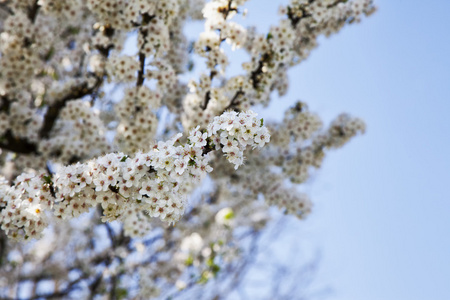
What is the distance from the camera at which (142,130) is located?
18.5 ft

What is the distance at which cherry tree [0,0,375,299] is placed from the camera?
3258 mm

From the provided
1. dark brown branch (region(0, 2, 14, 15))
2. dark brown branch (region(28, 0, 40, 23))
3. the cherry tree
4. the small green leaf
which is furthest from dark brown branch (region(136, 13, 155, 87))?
dark brown branch (region(0, 2, 14, 15))

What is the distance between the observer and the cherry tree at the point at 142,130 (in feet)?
10.7

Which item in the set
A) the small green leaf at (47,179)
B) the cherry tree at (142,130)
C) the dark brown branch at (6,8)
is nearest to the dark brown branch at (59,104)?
the cherry tree at (142,130)

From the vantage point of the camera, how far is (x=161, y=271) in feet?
30.6

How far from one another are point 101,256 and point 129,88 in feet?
15.6

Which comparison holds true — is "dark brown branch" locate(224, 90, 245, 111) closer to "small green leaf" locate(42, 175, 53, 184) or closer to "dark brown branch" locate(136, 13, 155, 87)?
"dark brown branch" locate(136, 13, 155, 87)

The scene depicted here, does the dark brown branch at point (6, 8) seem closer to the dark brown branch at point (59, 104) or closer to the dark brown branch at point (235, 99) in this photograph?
the dark brown branch at point (59, 104)

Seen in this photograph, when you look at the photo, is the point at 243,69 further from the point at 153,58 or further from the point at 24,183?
the point at 24,183

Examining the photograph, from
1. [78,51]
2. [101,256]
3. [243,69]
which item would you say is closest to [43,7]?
[78,51]

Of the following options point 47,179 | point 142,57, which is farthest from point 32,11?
point 47,179

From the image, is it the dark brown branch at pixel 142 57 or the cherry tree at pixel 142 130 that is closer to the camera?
the cherry tree at pixel 142 130

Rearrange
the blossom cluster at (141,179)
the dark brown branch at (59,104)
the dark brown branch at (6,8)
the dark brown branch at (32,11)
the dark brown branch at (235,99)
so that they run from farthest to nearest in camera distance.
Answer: the dark brown branch at (6,8), the dark brown branch at (32,11), the dark brown branch at (59,104), the dark brown branch at (235,99), the blossom cluster at (141,179)

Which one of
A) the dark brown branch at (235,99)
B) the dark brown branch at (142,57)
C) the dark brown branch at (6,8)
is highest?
the dark brown branch at (6,8)
